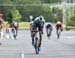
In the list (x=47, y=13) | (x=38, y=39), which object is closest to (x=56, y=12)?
(x=47, y=13)

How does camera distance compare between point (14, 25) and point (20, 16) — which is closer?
point (14, 25)

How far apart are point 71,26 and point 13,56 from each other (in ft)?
225

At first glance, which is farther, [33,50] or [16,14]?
[16,14]

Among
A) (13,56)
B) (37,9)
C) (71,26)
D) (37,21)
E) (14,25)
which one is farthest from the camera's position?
(37,9)

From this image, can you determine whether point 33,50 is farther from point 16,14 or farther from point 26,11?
point 26,11

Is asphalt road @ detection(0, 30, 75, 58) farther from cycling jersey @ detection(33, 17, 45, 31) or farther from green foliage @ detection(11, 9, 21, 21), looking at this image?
green foliage @ detection(11, 9, 21, 21)

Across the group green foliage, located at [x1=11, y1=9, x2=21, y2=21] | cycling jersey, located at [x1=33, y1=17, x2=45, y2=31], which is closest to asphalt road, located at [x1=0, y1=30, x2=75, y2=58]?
cycling jersey, located at [x1=33, y1=17, x2=45, y2=31]

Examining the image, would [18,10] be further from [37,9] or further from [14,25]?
[14,25]

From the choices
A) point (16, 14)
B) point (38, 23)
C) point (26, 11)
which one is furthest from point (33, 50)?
point (26, 11)

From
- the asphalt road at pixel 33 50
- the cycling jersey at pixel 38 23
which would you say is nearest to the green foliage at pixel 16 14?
the asphalt road at pixel 33 50

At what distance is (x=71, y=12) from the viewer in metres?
116

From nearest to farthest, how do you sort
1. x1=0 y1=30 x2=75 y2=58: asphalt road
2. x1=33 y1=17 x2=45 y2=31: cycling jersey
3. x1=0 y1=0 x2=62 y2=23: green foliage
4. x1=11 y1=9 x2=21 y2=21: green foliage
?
x1=0 y1=30 x2=75 y2=58: asphalt road → x1=33 y1=17 x2=45 y2=31: cycling jersey → x1=11 y1=9 x2=21 y2=21: green foliage → x1=0 y1=0 x2=62 y2=23: green foliage

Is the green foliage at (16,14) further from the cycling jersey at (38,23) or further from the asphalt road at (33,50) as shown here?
the cycling jersey at (38,23)

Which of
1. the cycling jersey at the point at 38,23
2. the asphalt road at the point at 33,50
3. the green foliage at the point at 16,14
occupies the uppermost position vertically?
the cycling jersey at the point at 38,23
